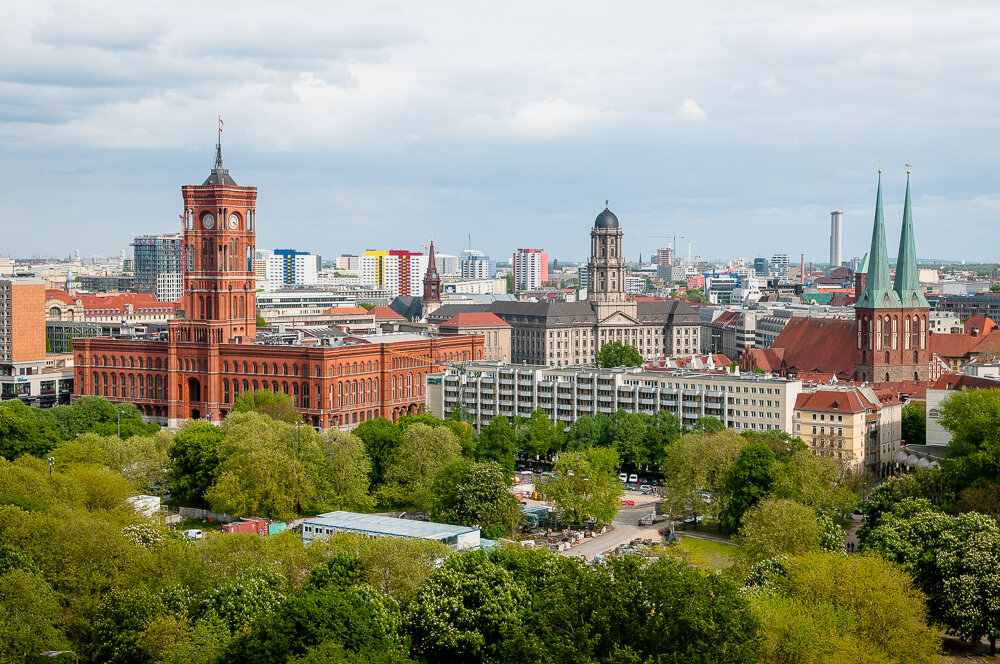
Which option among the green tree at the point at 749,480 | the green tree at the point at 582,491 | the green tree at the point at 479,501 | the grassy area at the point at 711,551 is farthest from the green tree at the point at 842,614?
the green tree at the point at 582,491

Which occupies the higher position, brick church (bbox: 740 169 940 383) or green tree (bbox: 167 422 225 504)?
brick church (bbox: 740 169 940 383)

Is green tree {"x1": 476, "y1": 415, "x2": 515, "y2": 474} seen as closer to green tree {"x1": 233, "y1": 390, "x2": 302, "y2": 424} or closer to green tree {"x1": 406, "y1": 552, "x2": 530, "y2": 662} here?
green tree {"x1": 233, "y1": 390, "x2": 302, "y2": 424}

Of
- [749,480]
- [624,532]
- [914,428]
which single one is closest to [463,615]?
[749,480]

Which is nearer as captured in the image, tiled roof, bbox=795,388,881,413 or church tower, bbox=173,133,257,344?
tiled roof, bbox=795,388,881,413

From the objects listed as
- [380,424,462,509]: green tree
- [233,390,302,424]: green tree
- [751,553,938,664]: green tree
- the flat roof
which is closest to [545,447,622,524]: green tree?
[380,424,462,509]: green tree

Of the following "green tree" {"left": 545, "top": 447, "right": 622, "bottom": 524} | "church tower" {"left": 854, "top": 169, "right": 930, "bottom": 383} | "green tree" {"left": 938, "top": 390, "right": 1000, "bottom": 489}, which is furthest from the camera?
"church tower" {"left": 854, "top": 169, "right": 930, "bottom": 383}

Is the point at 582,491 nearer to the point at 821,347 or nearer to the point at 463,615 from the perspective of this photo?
the point at 463,615

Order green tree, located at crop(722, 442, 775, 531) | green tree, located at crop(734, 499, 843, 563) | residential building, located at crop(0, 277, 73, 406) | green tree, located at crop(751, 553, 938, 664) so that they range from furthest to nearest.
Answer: residential building, located at crop(0, 277, 73, 406) → green tree, located at crop(722, 442, 775, 531) → green tree, located at crop(734, 499, 843, 563) → green tree, located at crop(751, 553, 938, 664)

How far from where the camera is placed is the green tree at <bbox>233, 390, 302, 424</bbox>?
5010 inches

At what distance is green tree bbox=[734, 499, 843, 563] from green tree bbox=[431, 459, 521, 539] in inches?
708

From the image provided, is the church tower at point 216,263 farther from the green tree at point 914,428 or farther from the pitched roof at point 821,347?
the green tree at point 914,428

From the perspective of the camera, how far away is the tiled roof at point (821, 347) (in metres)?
151

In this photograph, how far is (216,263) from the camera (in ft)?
487

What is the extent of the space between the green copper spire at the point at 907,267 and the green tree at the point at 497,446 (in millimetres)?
57661
